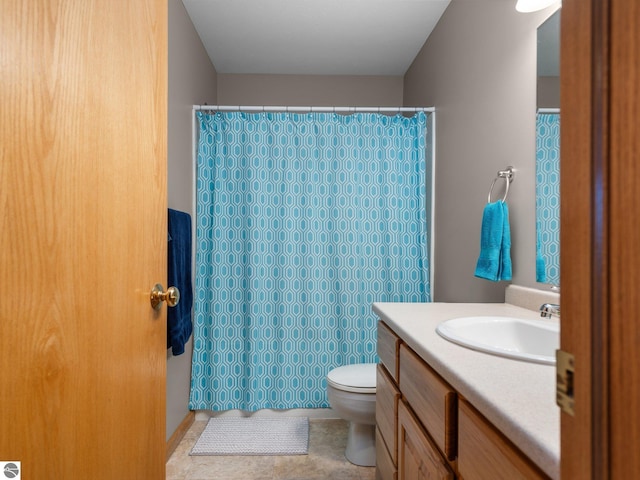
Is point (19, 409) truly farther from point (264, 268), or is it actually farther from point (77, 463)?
point (264, 268)

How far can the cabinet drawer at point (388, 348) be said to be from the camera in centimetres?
132

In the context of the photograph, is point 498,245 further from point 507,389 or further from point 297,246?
point 297,246

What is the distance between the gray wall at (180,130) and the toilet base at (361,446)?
969 millimetres

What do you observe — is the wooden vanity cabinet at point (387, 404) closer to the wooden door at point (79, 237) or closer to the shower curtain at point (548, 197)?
the shower curtain at point (548, 197)

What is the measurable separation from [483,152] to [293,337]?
61.0 inches

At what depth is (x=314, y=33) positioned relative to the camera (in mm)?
2586

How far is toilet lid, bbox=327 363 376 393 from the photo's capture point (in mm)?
1896

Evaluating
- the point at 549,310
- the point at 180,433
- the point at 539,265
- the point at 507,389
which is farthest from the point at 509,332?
the point at 180,433

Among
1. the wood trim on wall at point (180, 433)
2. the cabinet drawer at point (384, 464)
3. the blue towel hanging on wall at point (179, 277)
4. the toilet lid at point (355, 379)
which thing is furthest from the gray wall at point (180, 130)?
the cabinet drawer at point (384, 464)

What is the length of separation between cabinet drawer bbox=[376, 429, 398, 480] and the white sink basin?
0.54m

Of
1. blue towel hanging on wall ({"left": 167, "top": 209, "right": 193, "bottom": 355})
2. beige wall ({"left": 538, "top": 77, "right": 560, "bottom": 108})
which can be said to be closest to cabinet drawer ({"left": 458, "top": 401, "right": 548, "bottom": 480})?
beige wall ({"left": 538, "top": 77, "right": 560, "bottom": 108})

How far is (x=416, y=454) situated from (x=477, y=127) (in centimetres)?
151

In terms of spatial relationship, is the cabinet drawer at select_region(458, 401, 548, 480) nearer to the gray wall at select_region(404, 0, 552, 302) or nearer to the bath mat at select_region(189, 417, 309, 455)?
the gray wall at select_region(404, 0, 552, 302)

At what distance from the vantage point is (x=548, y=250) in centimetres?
139
